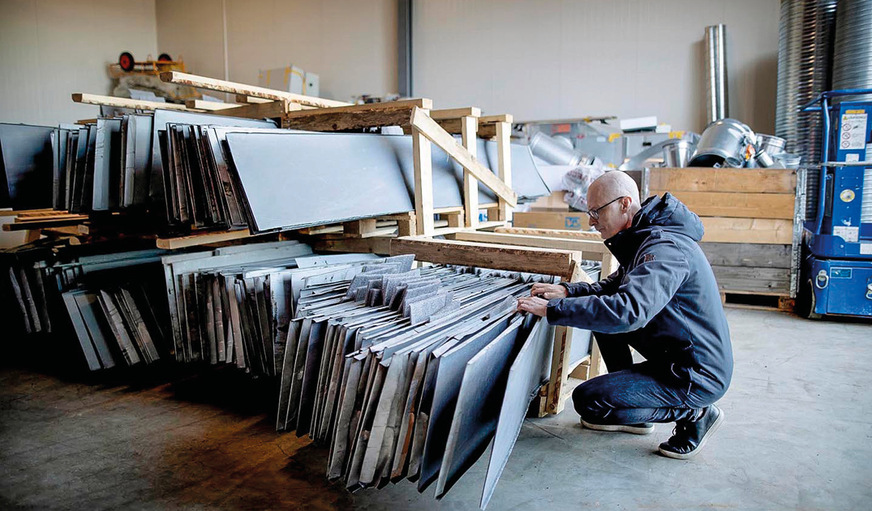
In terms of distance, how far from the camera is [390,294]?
250 centimetres

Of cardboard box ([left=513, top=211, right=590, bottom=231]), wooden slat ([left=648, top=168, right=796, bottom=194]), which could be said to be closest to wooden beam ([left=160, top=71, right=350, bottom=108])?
cardboard box ([left=513, top=211, right=590, bottom=231])

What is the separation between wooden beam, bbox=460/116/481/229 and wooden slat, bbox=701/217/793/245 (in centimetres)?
242

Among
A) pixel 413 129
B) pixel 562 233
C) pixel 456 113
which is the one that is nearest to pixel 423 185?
pixel 413 129

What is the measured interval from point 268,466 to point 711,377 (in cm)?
195

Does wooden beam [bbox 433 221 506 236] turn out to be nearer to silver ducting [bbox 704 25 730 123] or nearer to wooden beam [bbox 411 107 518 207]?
wooden beam [bbox 411 107 518 207]

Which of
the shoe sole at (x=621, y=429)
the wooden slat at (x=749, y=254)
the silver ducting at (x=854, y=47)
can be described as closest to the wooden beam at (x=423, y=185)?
the shoe sole at (x=621, y=429)

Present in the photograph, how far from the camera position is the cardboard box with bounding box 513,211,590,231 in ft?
20.8

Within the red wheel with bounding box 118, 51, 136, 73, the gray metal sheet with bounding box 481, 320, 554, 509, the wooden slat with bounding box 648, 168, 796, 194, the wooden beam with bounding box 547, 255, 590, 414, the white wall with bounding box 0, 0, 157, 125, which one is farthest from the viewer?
the red wheel with bounding box 118, 51, 136, 73

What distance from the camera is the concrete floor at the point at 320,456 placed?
2246 mm

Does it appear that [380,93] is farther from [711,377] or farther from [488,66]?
[711,377]

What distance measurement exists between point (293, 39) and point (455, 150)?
316 inches

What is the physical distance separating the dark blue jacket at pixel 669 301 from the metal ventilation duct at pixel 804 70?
4.41 metres

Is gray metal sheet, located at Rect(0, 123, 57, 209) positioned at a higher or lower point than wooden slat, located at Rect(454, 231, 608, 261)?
higher

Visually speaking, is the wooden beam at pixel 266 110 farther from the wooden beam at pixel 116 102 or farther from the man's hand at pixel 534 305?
the man's hand at pixel 534 305
